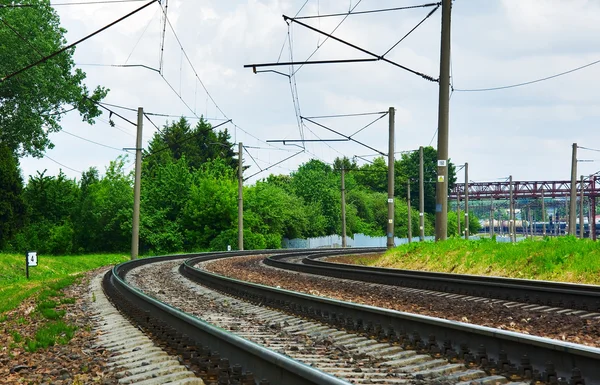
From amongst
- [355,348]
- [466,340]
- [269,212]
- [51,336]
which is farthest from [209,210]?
[466,340]

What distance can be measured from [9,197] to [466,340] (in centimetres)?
5064

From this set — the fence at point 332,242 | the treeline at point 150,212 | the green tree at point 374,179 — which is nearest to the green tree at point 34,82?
the treeline at point 150,212

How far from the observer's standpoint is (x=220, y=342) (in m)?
7.02

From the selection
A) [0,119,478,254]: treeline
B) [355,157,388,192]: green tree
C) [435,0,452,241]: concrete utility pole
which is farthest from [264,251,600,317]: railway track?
[355,157,388,192]: green tree

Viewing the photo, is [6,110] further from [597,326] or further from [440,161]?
[597,326]

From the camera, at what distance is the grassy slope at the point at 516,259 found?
1690 centimetres

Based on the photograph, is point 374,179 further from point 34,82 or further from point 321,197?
point 34,82

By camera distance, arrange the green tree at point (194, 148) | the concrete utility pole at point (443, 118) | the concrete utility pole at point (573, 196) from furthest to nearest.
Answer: the green tree at point (194, 148), the concrete utility pole at point (573, 196), the concrete utility pole at point (443, 118)

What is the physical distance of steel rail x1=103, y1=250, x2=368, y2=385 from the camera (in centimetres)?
484

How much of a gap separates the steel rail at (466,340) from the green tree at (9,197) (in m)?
44.7

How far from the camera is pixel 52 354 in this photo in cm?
825

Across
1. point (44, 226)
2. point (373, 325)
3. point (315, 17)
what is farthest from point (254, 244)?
point (373, 325)

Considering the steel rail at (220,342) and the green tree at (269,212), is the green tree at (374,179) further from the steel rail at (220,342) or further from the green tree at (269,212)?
the steel rail at (220,342)

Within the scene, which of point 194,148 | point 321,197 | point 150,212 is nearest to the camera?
point 150,212
